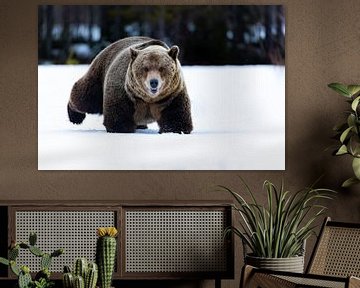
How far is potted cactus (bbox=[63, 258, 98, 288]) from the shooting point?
4566 mm

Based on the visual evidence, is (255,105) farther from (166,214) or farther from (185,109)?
(166,214)

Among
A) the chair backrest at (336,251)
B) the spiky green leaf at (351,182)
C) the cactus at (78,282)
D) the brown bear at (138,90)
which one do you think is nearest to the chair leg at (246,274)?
the chair backrest at (336,251)

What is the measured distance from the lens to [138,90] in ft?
21.3

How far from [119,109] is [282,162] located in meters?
1.21

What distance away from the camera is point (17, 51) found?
6.48 m

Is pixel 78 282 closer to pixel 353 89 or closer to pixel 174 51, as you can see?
pixel 174 51

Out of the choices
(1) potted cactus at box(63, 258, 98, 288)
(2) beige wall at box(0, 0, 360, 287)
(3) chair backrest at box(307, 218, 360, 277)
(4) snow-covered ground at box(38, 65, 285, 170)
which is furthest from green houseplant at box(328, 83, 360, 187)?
(1) potted cactus at box(63, 258, 98, 288)

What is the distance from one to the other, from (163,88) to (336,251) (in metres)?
1.78

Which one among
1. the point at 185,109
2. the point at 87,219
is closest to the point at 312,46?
the point at 185,109

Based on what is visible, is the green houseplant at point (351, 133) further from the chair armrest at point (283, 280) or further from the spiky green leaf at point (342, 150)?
the chair armrest at point (283, 280)

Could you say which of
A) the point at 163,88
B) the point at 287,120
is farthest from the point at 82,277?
the point at 287,120

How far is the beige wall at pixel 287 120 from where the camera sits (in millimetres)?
6465

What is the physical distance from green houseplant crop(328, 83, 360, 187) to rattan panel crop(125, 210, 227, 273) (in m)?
0.95

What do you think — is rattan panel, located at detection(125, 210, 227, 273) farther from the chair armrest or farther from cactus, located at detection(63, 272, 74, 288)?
cactus, located at detection(63, 272, 74, 288)
